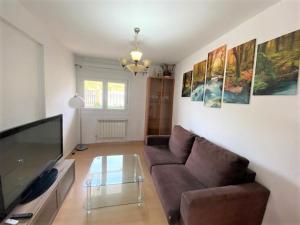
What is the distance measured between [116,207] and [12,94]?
182 cm

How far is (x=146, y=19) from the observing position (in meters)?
1.90

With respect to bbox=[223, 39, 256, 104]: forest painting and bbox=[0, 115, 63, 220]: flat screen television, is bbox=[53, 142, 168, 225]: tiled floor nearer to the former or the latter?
bbox=[0, 115, 63, 220]: flat screen television

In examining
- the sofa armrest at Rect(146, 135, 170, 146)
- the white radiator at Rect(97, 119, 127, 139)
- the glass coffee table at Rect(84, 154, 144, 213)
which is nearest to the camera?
the glass coffee table at Rect(84, 154, 144, 213)

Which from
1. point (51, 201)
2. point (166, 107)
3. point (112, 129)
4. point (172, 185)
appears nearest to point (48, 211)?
point (51, 201)

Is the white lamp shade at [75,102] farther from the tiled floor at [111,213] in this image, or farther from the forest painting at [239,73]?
the forest painting at [239,73]

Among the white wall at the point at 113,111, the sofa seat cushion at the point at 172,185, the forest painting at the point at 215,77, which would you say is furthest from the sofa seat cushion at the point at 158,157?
the white wall at the point at 113,111

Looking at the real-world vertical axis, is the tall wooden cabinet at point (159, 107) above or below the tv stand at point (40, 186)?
above

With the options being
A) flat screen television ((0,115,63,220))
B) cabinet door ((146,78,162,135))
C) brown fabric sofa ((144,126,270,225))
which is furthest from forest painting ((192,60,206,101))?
flat screen television ((0,115,63,220))

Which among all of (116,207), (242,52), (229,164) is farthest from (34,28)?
(229,164)

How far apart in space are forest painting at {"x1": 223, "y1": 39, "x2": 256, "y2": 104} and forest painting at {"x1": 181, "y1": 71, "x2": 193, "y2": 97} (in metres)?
→ 1.17

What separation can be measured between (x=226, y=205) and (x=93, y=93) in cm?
377

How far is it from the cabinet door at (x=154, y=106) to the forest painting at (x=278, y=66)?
278cm

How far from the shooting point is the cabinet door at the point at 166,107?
4310mm

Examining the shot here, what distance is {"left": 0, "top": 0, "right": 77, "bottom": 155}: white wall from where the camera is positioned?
1.68 meters
